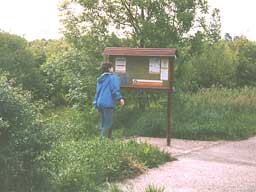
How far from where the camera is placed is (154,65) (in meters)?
12.0

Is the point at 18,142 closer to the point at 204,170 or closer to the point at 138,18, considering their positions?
the point at 204,170

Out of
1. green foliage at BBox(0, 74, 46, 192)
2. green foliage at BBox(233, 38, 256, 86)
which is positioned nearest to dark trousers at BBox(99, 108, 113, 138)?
green foliage at BBox(0, 74, 46, 192)

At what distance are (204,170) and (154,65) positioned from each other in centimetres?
335

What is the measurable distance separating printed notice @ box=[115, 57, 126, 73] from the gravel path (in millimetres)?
1536

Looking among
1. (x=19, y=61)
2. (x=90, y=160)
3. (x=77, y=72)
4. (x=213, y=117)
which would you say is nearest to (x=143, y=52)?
(x=77, y=72)

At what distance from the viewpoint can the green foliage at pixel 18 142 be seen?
6.59m

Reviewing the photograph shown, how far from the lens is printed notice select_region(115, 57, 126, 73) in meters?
12.4

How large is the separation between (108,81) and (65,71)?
2.98 meters

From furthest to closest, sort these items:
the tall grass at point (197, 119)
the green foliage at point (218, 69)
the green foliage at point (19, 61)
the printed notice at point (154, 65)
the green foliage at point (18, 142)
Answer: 1. the green foliage at point (218, 69)
2. the green foliage at point (19, 61)
3. the tall grass at point (197, 119)
4. the printed notice at point (154, 65)
5. the green foliage at point (18, 142)

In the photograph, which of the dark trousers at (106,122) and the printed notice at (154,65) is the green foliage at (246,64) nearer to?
the printed notice at (154,65)

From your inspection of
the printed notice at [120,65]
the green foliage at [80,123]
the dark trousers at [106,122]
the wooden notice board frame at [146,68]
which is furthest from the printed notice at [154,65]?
the green foliage at [80,123]

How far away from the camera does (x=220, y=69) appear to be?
23.7 metres

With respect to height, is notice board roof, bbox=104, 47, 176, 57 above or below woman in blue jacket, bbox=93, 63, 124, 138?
above

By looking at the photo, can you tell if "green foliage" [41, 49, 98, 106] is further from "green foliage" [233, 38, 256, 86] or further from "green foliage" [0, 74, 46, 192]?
"green foliage" [233, 38, 256, 86]
